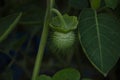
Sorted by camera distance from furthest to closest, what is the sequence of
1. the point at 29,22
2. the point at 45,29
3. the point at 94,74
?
the point at 94,74 < the point at 29,22 < the point at 45,29

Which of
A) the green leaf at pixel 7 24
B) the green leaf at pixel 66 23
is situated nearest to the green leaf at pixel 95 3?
the green leaf at pixel 66 23

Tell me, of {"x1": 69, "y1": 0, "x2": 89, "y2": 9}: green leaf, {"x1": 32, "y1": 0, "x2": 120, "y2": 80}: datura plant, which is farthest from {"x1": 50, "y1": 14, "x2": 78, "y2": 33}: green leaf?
{"x1": 69, "y1": 0, "x2": 89, "y2": 9}: green leaf

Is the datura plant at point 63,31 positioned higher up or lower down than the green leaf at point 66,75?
higher up

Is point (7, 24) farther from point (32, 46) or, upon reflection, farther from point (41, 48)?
point (32, 46)

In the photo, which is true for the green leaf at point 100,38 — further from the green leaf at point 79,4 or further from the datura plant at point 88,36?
the green leaf at point 79,4

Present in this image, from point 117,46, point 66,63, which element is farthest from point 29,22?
point 117,46

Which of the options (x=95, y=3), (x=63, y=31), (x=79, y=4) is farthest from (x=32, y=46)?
(x=63, y=31)

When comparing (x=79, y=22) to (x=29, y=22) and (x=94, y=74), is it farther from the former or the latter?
(x=94, y=74)
